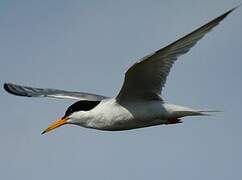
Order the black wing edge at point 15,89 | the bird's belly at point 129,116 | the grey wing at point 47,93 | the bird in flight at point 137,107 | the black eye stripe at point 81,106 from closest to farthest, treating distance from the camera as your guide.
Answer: the bird in flight at point 137,107, the bird's belly at point 129,116, the black eye stripe at point 81,106, the grey wing at point 47,93, the black wing edge at point 15,89

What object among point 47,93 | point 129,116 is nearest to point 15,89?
point 47,93

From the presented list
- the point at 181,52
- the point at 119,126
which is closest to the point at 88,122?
the point at 119,126

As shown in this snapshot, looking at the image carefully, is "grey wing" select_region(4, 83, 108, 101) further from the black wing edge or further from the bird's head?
the bird's head

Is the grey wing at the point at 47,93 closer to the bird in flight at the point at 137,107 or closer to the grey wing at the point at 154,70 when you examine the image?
the bird in flight at the point at 137,107

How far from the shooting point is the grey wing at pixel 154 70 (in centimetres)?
926

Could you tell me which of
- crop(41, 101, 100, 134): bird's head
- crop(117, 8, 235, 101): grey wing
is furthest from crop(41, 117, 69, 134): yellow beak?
crop(117, 8, 235, 101): grey wing

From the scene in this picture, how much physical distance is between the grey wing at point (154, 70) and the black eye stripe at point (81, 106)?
56cm

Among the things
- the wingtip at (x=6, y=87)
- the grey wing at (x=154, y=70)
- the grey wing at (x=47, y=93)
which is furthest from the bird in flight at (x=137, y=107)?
the wingtip at (x=6, y=87)

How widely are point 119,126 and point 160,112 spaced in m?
0.67

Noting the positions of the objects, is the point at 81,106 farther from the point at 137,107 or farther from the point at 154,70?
the point at 154,70

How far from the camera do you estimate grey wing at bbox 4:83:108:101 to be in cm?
1257

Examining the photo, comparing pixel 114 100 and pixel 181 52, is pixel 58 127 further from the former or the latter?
pixel 181 52

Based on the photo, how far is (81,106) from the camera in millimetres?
11328

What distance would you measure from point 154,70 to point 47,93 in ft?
10.7
